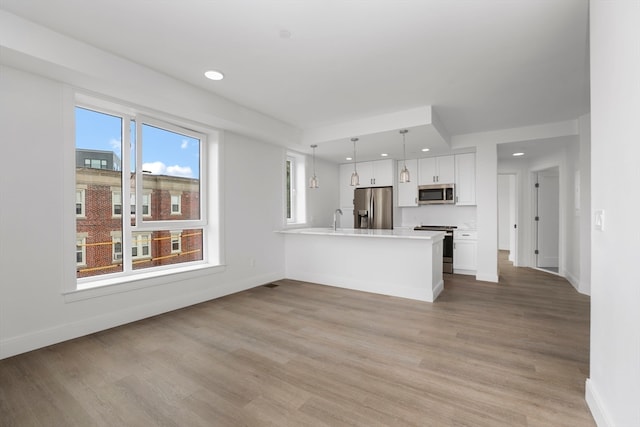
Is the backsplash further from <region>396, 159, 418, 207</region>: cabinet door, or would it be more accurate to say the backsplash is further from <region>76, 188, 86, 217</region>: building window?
<region>76, 188, 86, 217</region>: building window

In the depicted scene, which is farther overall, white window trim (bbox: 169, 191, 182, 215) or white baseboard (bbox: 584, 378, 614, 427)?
white window trim (bbox: 169, 191, 182, 215)

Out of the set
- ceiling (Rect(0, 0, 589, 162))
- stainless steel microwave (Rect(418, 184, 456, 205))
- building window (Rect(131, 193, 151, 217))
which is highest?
ceiling (Rect(0, 0, 589, 162))

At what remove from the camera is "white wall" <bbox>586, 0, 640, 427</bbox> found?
3.88ft

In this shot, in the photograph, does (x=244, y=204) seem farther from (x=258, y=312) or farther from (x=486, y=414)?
(x=486, y=414)

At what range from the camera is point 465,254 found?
18.4 ft

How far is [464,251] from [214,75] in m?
5.14

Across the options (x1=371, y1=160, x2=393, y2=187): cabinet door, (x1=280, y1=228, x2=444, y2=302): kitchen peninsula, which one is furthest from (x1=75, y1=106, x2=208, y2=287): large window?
(x1=371, y1=160, x2=393, y2=187): cabinet door

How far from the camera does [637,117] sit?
115 centimetres

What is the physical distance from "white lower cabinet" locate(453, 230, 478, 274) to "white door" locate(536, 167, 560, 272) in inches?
75.1

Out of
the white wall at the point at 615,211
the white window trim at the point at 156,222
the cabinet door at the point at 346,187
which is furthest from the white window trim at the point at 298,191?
the white wall at the point at 615,211

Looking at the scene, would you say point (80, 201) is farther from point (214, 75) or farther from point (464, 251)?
point (464, 251)

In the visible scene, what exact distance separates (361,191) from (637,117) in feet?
17.2

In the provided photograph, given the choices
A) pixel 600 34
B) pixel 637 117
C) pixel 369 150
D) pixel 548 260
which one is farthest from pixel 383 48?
pixel 548 260

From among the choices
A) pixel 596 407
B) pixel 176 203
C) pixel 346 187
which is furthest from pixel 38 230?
pixel 346 187
